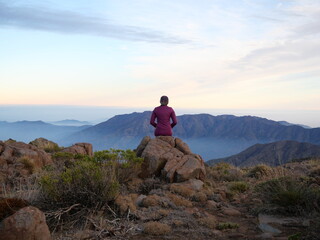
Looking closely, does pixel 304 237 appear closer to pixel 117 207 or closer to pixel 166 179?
pixel 117 207

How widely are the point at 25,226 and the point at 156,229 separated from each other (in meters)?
2.22

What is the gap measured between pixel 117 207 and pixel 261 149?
13240 cm

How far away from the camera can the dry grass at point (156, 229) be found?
5574mm

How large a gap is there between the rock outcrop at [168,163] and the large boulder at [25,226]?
6.10 meters

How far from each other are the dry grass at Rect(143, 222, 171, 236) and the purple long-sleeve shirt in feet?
22.5

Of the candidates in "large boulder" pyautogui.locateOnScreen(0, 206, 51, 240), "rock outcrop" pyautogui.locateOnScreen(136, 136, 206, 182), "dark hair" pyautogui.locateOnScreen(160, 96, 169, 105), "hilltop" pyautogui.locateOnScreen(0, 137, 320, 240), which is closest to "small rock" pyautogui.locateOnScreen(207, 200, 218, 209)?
"hilltop" pyautogui.locateOnScreen(0, 137, 320, 240)

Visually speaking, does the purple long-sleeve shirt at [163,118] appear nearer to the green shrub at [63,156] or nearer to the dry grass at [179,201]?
the green shrub at [63,156]

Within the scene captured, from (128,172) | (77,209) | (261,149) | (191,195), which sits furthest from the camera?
(261,149)

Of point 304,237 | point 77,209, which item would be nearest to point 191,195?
point 77,209

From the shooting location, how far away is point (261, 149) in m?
132

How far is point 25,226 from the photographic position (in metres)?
4.29

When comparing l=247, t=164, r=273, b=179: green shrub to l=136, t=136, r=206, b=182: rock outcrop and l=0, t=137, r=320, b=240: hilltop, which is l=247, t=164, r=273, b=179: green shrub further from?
l=136, t=136, r=206, b=182: rock outcrop

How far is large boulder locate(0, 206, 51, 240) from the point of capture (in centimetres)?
421

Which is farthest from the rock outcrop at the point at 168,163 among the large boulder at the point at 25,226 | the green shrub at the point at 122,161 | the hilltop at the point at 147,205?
the large boulder at the point at 25,226
